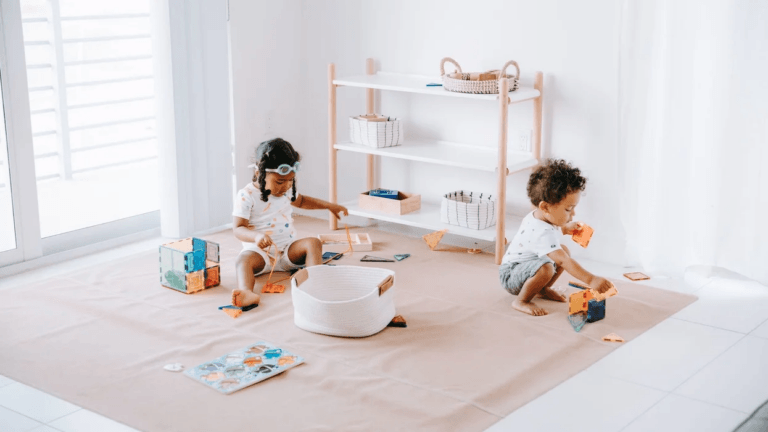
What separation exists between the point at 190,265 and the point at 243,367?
0.74 meters

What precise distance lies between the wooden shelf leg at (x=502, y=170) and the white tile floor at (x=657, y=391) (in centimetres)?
81

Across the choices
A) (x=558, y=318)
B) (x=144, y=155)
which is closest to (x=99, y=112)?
(x=144, y=155)

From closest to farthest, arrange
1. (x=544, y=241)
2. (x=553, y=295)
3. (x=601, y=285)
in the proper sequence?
(x=601, y=285), (x=544, y=241), (x=553, y=295)

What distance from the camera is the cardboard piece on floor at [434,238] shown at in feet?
12.3

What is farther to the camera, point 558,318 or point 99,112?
point 99,112

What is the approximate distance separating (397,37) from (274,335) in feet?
5.87

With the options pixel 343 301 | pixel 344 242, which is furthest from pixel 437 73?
pixel 343 301

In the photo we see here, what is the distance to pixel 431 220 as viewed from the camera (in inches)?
150

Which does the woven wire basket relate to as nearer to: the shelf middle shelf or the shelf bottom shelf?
the shelf middle shelf

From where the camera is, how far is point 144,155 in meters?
4.23

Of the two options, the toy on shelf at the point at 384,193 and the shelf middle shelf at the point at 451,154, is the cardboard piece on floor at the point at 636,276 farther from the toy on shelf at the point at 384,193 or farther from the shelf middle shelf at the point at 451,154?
the toy on shelf at the point at 384,193

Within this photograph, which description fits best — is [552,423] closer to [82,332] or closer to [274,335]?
[274,335]

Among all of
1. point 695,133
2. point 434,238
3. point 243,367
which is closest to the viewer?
point 243,367

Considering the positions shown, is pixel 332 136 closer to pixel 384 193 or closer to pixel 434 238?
pixel 384 193
